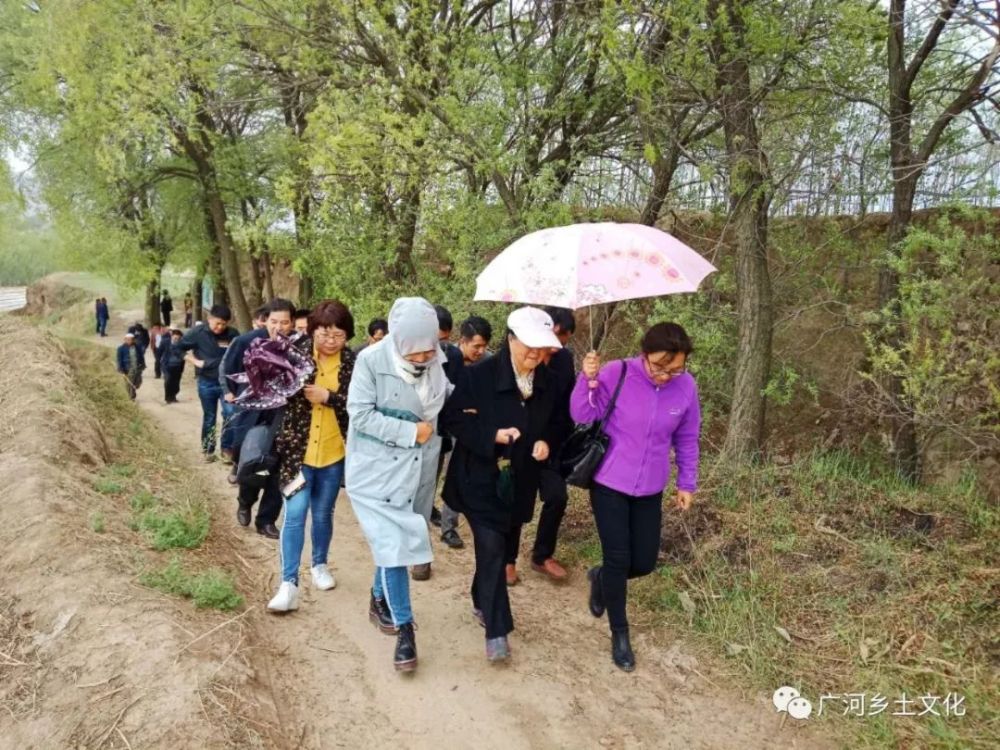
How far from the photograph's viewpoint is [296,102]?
10.7 meters

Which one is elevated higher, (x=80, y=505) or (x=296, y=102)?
(x=296, y=102)

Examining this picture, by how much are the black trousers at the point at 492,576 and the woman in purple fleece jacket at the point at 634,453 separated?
576 mm

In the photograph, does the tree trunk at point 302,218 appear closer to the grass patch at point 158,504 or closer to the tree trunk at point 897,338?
the grass patch at point 158,504

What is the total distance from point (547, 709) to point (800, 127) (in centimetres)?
498

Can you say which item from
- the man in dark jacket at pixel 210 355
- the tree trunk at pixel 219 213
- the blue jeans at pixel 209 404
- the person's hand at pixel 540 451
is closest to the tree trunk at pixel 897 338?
the person's hand at pixel 540 451

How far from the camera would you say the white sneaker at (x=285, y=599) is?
159 inches

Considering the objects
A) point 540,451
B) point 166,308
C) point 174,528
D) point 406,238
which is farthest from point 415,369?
point 166,308

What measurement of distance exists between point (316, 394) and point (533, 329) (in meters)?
1.44

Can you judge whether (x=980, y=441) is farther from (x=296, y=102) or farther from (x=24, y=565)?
(x=296, y=102)

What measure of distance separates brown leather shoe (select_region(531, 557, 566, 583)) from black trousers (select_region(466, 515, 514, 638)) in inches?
46.7

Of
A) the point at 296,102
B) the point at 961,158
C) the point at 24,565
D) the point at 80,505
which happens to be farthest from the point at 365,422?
the point at 296,102

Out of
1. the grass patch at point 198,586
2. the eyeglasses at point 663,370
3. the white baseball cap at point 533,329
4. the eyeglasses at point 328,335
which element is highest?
the white baseball cap at point 533,329

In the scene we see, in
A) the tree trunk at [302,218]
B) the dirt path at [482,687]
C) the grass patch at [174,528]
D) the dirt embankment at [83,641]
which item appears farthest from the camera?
the tree trunk at [302,218]

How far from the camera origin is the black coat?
3.54 metres
